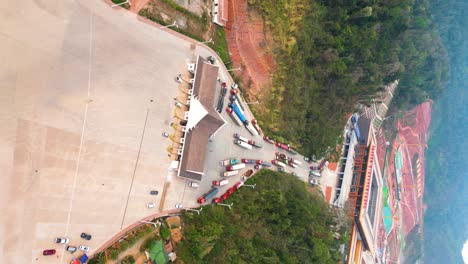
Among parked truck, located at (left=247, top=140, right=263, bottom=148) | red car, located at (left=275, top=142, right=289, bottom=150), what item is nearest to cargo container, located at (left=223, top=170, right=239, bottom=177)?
parked truck, located at (left=247, top=140, right=263, bottom=148)

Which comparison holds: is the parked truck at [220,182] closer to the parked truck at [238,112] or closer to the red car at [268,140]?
the parked truck at [238,112]

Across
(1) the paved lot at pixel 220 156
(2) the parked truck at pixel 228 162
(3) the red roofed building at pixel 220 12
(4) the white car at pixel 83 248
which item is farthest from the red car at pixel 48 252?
(3) the red roofed building at pixel 220 12

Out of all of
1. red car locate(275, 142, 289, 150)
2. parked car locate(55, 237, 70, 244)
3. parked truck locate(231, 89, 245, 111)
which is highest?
parked truck locate(231, 89, 245, 111)

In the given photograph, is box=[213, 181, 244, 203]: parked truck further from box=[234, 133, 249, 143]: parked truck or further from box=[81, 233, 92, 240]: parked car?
box=[81, 233, 92, 240]: parked car

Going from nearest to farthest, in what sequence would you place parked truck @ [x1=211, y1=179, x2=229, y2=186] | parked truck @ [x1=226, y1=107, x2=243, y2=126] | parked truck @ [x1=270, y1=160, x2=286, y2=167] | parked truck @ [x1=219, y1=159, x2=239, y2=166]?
parked truck @ [x1=211, y1=179, x2=229, y2=186] → parked truck @ [x1=219, y1=159, x2=239, y2=166] → parked truck @ [x1=226, y1=107, x2=243, y2=126] → parked truck @ [x1=270, y1=160, x2=286, y2=167]

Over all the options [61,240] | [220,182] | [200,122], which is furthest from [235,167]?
[61,240]

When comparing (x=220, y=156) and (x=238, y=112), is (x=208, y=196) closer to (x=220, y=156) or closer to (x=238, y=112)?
(x=220, y=156)

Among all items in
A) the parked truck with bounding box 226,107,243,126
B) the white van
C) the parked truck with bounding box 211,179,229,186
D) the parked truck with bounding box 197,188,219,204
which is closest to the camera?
the parked truck with bounding box 197,188,219,204
